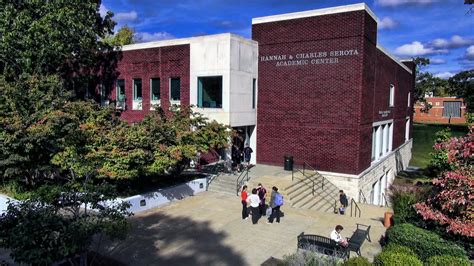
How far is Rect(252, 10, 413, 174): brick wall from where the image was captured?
68.9 feet

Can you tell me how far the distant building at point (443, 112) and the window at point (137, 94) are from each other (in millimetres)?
68722

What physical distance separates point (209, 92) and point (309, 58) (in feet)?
20.7

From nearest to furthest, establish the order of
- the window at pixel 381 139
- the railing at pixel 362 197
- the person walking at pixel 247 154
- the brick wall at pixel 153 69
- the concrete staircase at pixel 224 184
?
the concrete staircase at pixel 224 184
the railing at pixel 362 197
the person walking at pixel 247 154
the brick wall at pixel 153 69
the window at pixel 381 139

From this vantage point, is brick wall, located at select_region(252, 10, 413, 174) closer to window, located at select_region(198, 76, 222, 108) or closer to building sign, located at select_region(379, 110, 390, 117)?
building sign, located at select_region(379, 110, 390, 117)

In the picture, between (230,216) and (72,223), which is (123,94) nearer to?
(230,216)

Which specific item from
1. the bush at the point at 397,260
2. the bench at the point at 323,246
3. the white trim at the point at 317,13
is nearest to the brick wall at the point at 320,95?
the white trim at the point at 317,13

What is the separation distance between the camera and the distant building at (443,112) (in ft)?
258

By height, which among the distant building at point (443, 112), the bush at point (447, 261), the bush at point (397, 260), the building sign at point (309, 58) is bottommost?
the bush at point (447, 261)

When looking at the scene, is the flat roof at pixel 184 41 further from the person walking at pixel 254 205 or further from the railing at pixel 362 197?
the railing at pixel 362 197

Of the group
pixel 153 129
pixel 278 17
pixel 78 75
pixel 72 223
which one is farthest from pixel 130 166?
pixel 78 75

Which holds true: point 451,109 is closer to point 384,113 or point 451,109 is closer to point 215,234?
point 384,113

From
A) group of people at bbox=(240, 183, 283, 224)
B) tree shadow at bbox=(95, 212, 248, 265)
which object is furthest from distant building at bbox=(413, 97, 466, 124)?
tree shadow at bbox=(95, 212, 248, 265)

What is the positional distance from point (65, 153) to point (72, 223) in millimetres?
8046

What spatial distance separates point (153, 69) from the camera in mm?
24891
